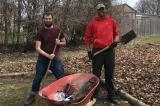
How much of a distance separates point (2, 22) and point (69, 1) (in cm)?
320

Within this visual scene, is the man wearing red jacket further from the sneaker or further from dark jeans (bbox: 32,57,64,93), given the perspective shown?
the sneaker

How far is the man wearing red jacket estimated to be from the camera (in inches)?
350

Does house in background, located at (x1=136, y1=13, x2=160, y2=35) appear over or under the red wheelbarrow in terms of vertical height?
under

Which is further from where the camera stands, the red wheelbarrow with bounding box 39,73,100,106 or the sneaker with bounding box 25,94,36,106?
the sneaker with bounding box 25,94,36,106

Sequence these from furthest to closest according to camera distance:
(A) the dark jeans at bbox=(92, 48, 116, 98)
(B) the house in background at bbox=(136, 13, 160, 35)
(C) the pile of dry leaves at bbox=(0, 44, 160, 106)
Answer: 1. (B) the house in background at bbox=(136, 13, 160, 35)
2. (C) the pile of dry leaves at bbox=(0, 44, 160, 106)
3. (A) the dark jeans at bbox=(92, 48, 116, 98)

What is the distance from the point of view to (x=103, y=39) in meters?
8.89

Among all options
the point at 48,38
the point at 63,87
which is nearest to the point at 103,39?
the point at 48,38

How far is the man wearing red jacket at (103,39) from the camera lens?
889 cm

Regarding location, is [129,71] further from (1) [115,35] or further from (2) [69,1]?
(2) [69,1]

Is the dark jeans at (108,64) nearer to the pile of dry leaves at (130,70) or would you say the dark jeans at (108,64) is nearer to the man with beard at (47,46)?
the pile of dry leaves at (130,70)

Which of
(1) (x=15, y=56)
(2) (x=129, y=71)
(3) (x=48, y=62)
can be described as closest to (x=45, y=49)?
(3) (x=48, y=62)

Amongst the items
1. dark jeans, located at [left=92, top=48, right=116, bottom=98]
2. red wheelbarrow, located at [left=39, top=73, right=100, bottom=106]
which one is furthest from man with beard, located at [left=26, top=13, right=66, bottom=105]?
red wheelbarrow, located at [left=39, top=73, right=100, bottom=106]

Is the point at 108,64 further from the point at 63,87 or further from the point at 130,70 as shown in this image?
the point at 130,70

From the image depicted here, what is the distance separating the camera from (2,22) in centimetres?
1922
